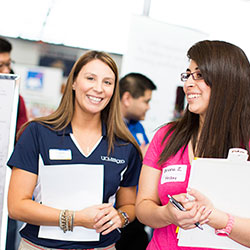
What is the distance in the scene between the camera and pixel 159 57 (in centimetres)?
409

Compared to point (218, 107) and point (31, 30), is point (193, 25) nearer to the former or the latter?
point (31, 30)

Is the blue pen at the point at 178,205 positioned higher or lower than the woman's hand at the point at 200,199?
lower

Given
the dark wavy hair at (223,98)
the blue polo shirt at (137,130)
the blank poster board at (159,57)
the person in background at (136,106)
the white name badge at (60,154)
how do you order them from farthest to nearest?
1. the blank poster board at (159,57)
2. the blue polo shirt at (137,130)
3. the person in background at (136,106)
4. the white name badge at (60,154)
5. the dark wavy hair at (223,98)

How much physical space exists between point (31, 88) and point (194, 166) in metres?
3.37

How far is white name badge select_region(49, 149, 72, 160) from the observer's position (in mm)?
1720

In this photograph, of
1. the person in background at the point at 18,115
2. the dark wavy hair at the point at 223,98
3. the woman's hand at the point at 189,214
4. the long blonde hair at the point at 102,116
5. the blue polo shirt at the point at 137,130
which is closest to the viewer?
the woman's hand at the point at 189,214

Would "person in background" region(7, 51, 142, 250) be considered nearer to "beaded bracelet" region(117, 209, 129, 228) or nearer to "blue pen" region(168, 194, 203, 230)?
"beaded bracelet" region(117, 209, 129, 228)

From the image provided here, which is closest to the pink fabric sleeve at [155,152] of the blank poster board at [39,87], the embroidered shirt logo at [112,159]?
the embroidered shirt logo at [112,159]

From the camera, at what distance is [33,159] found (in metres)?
1.69

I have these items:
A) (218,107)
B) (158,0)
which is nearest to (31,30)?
(158,0)

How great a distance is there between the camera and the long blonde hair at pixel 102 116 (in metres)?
1.83

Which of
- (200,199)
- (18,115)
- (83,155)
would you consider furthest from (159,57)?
(200,199)

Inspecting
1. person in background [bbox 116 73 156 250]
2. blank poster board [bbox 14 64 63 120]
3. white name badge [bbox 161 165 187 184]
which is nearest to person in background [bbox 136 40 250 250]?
white name badge [bbox 161 165 187 184]

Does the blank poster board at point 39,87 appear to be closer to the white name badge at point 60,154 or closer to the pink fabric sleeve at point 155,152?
the white name badge at point 60,154
